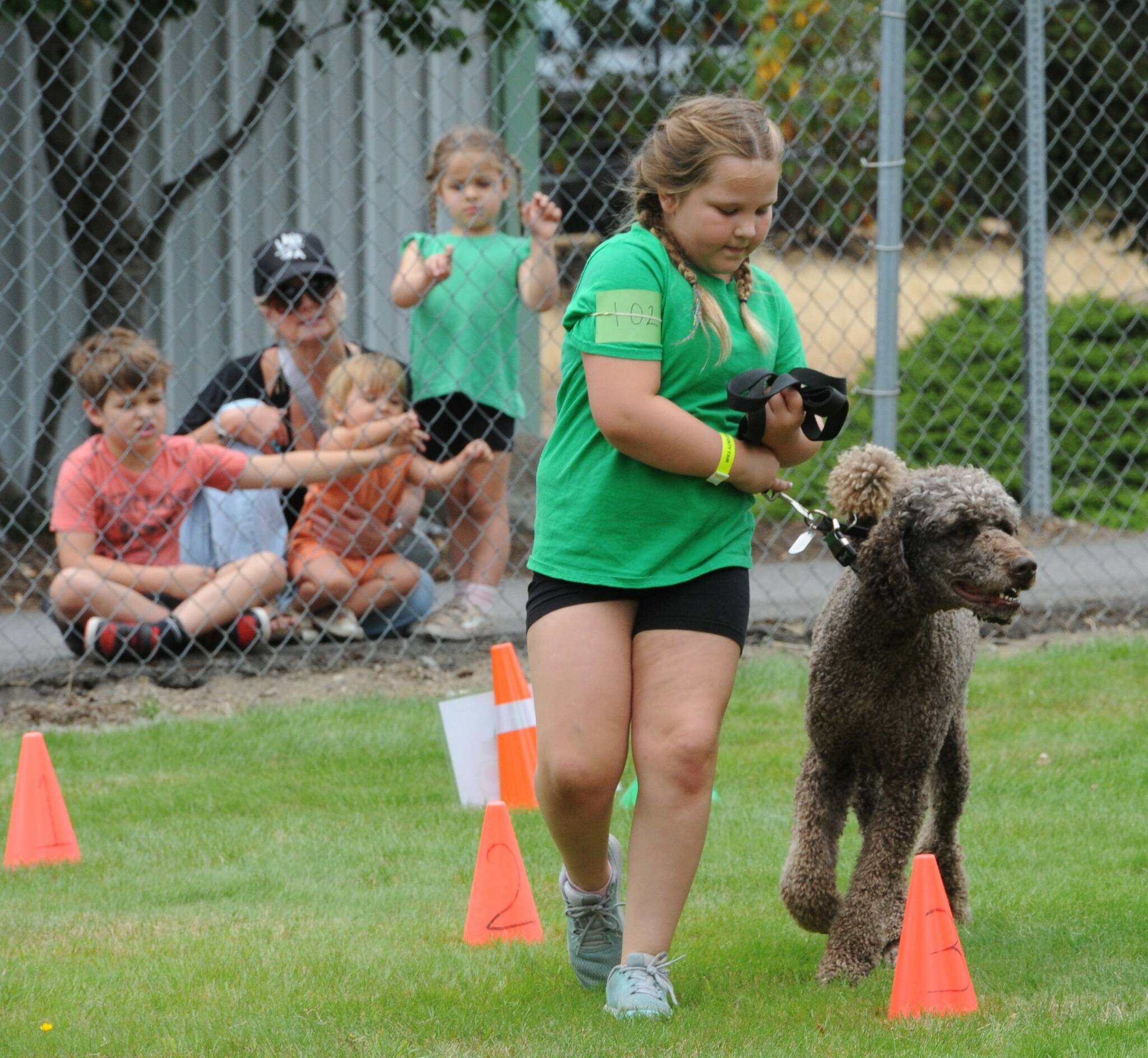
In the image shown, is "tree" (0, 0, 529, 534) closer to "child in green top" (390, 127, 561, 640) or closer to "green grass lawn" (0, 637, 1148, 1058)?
"child in green top" (390, 127, 561, 640)

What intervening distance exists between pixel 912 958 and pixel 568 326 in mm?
1446

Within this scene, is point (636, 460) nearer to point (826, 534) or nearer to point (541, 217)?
point (826, 534)

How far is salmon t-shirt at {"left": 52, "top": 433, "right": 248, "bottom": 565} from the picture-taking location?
21.1ft

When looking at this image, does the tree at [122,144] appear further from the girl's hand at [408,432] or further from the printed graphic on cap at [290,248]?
the girl's hand at [408,432]

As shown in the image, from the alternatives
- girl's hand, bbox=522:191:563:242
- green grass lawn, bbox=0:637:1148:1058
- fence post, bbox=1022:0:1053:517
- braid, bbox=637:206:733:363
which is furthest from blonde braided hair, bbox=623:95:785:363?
fence post, bbox=1022:0:1053:517

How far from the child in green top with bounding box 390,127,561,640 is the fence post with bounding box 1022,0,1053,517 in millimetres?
2561

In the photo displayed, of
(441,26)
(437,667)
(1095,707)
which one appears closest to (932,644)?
(1095,707)

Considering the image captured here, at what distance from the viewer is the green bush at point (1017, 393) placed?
34.2 ft

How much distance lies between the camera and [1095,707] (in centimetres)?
583

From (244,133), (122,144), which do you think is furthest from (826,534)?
(122,144)

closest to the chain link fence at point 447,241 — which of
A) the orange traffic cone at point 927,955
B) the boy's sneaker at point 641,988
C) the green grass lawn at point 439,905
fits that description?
the green grass lawn at point 439,905

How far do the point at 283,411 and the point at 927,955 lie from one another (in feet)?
14.2

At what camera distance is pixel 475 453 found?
661 centimetres

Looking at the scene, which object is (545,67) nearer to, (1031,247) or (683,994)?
(1031,247)
